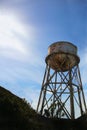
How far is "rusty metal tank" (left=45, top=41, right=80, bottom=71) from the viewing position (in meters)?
20.0

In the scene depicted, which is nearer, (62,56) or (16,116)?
(16,116)

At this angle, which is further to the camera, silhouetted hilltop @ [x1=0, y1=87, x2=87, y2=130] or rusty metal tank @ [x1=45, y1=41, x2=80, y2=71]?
rusty metal tank @ [x1=45, y1=41, x2=80, y2=71]

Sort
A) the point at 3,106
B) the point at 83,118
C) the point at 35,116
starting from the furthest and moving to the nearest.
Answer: the point at 83,118
the point at 35,116
the point at 3,106

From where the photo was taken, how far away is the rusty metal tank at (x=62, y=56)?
20031mm

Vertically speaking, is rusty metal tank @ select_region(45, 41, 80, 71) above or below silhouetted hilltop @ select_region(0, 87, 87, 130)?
above

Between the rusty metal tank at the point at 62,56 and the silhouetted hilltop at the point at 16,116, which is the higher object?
the rusty metal tank at the point at 62,56

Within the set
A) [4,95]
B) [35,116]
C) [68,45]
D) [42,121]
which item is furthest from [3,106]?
[68,45]

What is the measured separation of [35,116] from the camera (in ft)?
47.3

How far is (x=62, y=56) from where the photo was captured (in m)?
20.1

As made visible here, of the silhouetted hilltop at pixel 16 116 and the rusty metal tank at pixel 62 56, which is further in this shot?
the rusty metal tank at pixel 62 56

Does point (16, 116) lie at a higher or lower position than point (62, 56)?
lower

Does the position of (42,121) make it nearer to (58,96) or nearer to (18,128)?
(18,128)

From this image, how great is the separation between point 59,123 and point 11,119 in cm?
575

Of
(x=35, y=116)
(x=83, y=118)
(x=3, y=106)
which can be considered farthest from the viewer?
(x=83, y=118)
